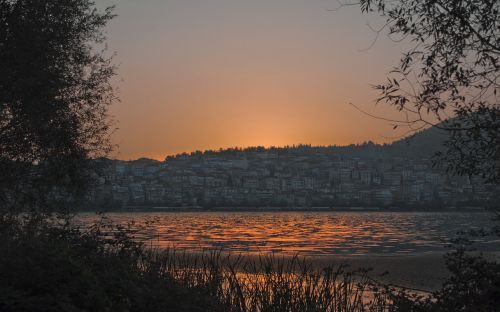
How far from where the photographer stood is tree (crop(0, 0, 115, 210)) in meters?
20.9

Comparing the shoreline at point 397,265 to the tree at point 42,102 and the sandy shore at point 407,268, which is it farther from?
the tree at point 42,102

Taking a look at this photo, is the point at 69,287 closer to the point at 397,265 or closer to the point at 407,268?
the point at 407,268

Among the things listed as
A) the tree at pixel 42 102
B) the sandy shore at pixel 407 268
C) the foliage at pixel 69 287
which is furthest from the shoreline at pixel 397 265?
the foliage at pixel 69 287

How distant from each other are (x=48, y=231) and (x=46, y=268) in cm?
548

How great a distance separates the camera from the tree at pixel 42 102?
821 inches

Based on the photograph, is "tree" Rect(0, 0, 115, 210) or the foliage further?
"tree" Rect(0, 0, 115, 210)

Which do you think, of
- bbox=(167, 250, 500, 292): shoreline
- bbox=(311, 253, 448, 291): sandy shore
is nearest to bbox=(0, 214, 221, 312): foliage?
bbox=(167, 250, 500, 292): shoreline

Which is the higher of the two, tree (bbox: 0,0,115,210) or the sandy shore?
tree (bbox: 0,0,115,210)

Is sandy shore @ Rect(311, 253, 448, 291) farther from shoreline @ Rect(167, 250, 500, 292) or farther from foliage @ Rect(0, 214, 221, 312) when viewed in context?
foliage @ Rect(0, 214, 221, 312)

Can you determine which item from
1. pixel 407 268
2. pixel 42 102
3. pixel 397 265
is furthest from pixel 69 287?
pixel 397 265

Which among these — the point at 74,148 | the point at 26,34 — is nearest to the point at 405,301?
the point at 74,148

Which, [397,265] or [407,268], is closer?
[407,268]

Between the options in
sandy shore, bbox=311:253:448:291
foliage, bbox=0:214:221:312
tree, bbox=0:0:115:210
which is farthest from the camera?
sandy shore, bbox=311:253:448:291

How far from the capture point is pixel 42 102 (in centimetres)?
2114
